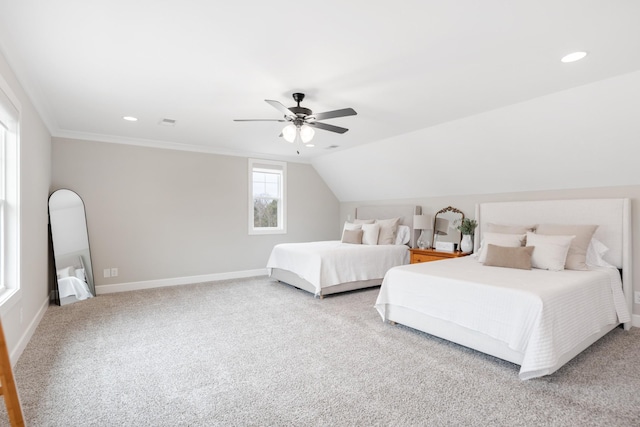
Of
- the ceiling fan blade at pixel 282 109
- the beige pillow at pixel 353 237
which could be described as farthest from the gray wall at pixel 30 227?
the beige pillow at pixel 353 237

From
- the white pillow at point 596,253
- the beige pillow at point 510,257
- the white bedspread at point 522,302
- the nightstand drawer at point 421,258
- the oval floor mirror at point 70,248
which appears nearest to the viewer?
the white bedspread at point 522,302

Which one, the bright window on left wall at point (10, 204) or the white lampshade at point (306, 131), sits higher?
the white lampshade at point (306, 131)

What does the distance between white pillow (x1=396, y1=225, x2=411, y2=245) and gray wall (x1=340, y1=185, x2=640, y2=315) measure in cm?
43

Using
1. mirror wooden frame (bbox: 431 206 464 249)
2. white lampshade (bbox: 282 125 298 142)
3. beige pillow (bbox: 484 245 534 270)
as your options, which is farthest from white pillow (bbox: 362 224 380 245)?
white lampshade (bbox: 282 125 298 142)

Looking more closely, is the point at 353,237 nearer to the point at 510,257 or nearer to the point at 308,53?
the point at 510,257

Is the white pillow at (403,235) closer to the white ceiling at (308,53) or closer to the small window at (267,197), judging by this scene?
the small window at (267,197)

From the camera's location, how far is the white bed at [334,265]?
15.0ft

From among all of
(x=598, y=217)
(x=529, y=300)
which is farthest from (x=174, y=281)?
(x=598, y=217)

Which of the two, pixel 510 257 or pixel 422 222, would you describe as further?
pixel 422 222

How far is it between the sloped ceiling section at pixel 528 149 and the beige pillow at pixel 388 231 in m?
0.62

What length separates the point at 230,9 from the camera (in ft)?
6.41

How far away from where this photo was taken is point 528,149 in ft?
12.7

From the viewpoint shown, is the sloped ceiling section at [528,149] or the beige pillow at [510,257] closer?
the sloped ceiling section at [528,149]

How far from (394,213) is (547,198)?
8.09 feet
